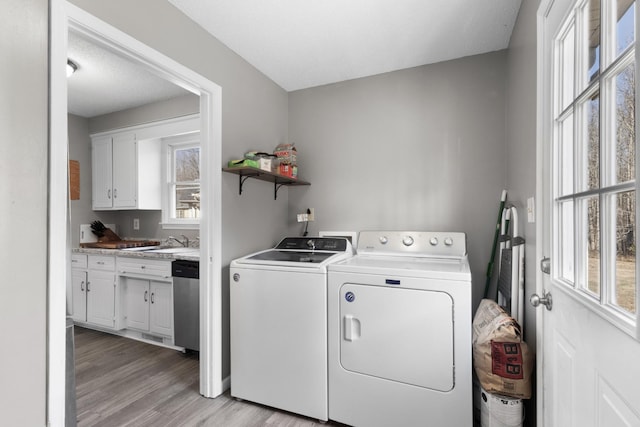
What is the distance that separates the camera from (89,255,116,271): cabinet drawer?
2969 millimetres

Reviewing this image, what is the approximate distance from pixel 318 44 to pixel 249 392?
240cm

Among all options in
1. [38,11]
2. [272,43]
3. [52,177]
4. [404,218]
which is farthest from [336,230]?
[38,11]

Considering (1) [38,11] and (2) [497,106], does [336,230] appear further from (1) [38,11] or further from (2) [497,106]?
(1) [38,11]

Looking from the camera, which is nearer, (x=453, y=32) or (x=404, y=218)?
(x=453, y=32)

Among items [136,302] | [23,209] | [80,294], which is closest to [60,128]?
[23,209]

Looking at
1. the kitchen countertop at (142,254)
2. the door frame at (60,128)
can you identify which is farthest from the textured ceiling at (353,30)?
the kitchen countertop at (142,254)

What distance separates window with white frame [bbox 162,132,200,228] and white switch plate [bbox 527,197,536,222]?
3.01m

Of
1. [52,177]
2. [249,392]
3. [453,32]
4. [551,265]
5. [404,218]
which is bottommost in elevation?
[249,392]

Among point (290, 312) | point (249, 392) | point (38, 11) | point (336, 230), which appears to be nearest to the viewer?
point (38, 11)

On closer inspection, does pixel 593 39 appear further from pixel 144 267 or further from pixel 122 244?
pixel 122 244

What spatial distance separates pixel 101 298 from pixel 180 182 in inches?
55.9

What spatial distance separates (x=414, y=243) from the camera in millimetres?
2152

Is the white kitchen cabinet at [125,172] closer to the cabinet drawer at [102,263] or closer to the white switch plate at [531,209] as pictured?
the cabinet drawer at [102,263]

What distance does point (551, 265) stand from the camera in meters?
1.19
